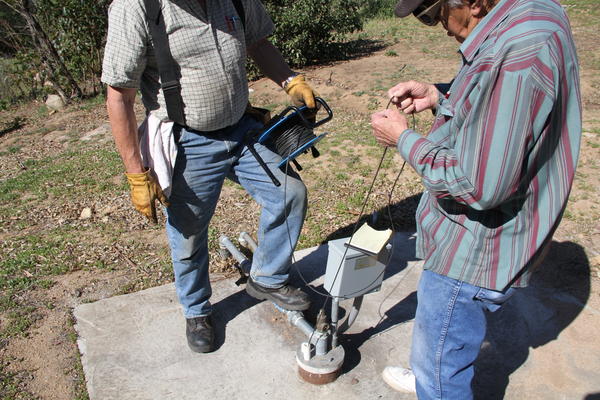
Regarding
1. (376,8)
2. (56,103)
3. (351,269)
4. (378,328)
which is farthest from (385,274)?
(376,8)

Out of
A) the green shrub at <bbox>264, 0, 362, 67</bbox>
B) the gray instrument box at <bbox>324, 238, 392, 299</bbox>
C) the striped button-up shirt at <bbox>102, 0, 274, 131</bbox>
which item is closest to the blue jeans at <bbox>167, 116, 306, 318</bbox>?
the striped button-up shirt at <bbox>102, 0, 274, 131</bbox>

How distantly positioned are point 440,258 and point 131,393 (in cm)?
169

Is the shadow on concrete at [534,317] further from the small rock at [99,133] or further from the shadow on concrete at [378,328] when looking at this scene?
the small rock at [99,133]

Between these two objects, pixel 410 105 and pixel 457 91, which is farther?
pixel 410 105

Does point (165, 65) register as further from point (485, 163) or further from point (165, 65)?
point (485, 163)

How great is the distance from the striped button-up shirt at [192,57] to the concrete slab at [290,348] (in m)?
1.22

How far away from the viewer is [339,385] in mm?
2564

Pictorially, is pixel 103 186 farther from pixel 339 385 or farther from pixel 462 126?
pixel 462 126

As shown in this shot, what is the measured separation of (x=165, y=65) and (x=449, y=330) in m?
1.65

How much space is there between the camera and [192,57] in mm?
2350

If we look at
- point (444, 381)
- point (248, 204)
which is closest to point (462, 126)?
point (444, 381)

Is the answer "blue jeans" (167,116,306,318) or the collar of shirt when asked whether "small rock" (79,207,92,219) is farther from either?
the collar of shirt

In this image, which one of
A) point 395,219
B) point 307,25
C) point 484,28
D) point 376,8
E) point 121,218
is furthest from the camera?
point 376,8

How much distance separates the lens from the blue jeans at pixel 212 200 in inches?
101
